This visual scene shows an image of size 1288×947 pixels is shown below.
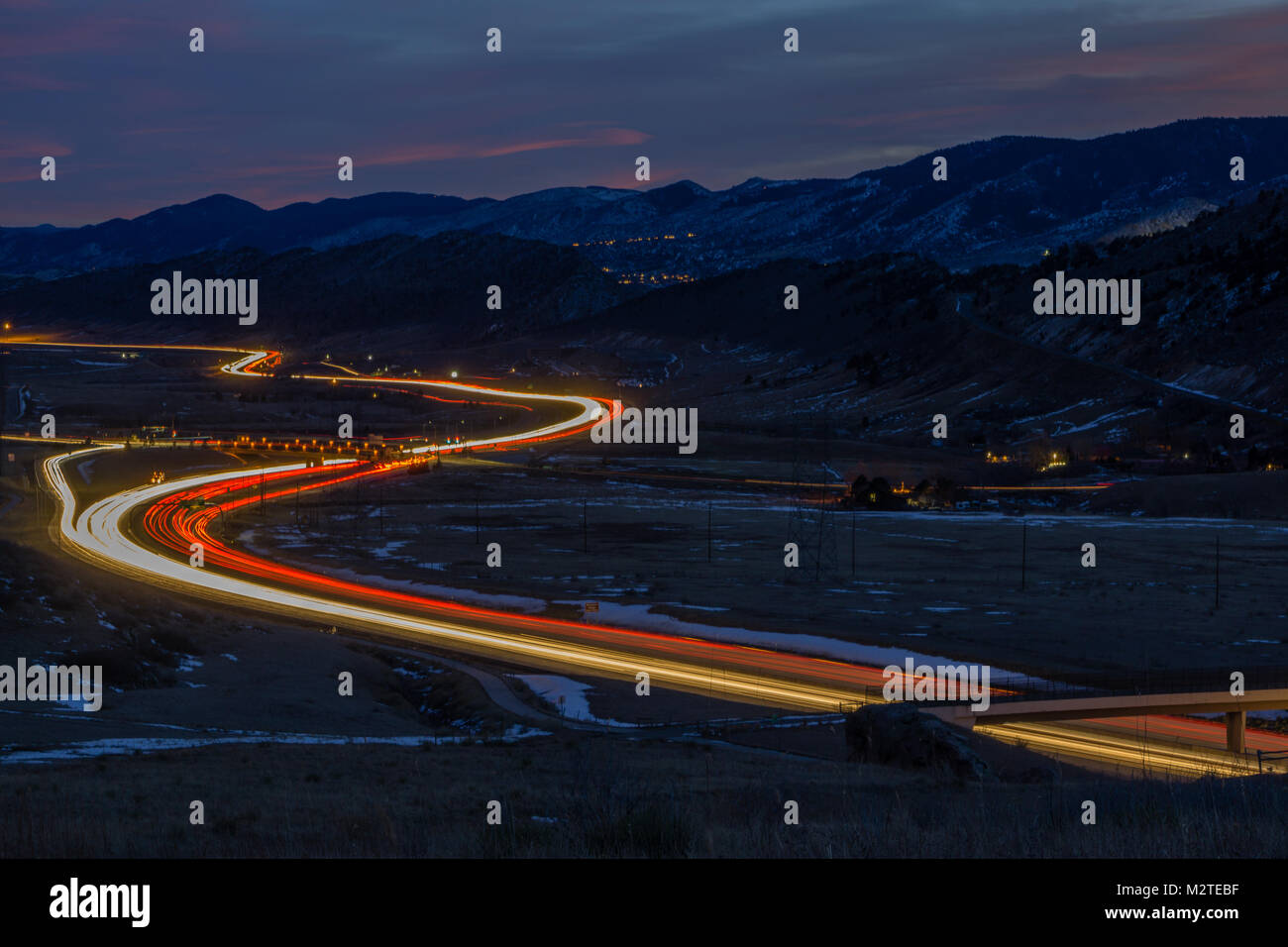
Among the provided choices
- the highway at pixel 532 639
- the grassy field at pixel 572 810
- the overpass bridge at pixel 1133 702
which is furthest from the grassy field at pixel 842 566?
the grassy field at pixel 572 810

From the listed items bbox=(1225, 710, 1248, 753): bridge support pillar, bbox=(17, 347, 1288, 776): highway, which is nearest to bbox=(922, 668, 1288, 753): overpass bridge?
bbox=(1225, 710, 1248, 753): bridge support pillar

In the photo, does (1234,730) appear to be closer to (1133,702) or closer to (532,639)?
(1133,702)

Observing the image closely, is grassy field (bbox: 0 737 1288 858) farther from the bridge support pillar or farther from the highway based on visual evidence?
the bridge support pillar

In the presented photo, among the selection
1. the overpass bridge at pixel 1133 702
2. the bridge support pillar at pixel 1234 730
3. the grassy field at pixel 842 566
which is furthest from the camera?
the grassy field at pixel 842 566

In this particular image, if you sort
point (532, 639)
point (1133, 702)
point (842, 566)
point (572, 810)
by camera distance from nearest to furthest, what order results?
1. point (572, 810)
2. point (1133, 702)
3. point (532, 639)
4. point (842, 566)

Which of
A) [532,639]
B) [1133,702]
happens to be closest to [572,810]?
[1133,702]

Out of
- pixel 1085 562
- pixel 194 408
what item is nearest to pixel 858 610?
pixel 1085 562

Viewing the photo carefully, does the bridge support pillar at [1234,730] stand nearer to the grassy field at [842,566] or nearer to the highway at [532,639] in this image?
the highway at [532,639]
